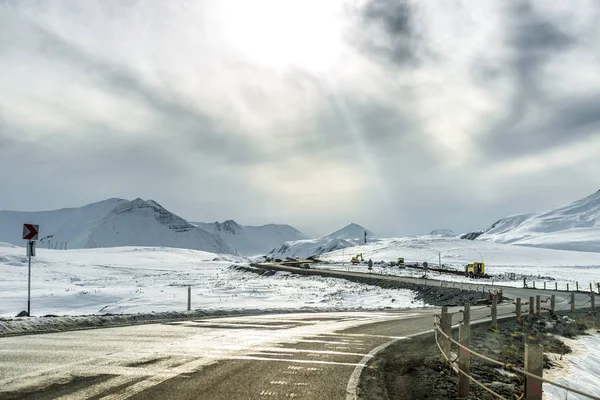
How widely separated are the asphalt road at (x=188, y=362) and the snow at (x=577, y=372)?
4.03m

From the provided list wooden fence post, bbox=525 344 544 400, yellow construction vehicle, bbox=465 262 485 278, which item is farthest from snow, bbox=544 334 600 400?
yellow construction vehicle, bbox=465 262 485 278

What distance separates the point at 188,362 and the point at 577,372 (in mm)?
10194

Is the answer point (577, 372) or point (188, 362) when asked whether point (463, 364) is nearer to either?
point (188, 362)

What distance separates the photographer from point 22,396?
6473 mm

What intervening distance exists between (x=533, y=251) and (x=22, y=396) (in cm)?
14409

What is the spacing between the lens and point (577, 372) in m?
12.6

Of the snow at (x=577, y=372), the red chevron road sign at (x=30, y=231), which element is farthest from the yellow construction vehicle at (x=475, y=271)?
the red chevron road sign at (x=30, y=231)

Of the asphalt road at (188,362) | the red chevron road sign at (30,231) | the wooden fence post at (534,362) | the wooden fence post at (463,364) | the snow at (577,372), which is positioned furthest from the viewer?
the red chevron road sign at (30,231)

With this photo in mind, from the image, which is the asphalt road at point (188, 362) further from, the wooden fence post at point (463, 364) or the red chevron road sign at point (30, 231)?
the red chevron road sign at point (30, 231)

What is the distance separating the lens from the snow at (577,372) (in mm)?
11068

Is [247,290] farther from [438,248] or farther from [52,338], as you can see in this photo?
[438,248]

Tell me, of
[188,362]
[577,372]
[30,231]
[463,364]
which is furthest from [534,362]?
[30,231]

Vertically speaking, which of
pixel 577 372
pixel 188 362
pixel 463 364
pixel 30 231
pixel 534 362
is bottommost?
pixel 577 372

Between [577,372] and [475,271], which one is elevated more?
[577,372]
